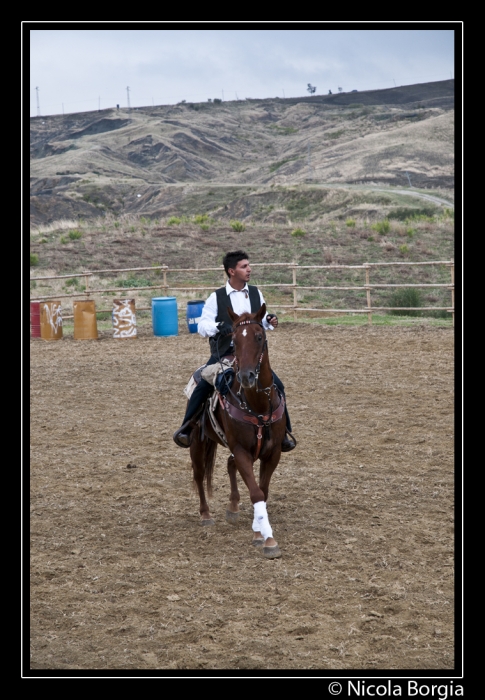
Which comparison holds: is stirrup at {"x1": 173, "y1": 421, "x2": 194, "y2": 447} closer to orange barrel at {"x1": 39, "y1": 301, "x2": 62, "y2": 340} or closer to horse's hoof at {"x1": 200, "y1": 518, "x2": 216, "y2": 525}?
horse's hoof at {"x1": 200, "y1": 518, "x2": 216, "y2": 525}

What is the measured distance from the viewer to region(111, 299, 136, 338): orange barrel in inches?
629

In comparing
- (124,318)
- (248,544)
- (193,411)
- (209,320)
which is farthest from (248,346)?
(124,318)

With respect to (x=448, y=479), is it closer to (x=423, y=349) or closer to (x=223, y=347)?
(x=223, y=347)

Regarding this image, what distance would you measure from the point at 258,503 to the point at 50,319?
12.2 metres

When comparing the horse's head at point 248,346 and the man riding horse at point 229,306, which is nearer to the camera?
the horse's head at point 248,346

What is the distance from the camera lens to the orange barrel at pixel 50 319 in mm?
16234

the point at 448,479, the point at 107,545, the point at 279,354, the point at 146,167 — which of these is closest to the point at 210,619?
the point at 107,545

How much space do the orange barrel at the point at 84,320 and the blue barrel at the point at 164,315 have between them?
1.43 meters

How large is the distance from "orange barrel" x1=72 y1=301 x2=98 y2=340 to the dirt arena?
5.74 m

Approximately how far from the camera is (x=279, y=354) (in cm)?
1344

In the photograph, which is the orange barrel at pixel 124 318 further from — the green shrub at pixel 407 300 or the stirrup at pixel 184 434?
the stirrup at pixel 184 434

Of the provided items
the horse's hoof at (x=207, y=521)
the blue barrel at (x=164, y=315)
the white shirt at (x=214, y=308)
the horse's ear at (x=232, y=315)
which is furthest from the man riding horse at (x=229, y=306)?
the blue barrel at (x=164, y=315)

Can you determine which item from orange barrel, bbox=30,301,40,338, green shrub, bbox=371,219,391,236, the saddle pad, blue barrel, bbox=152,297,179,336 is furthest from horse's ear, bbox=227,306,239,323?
green shrub, bbox=371,219,391,236
